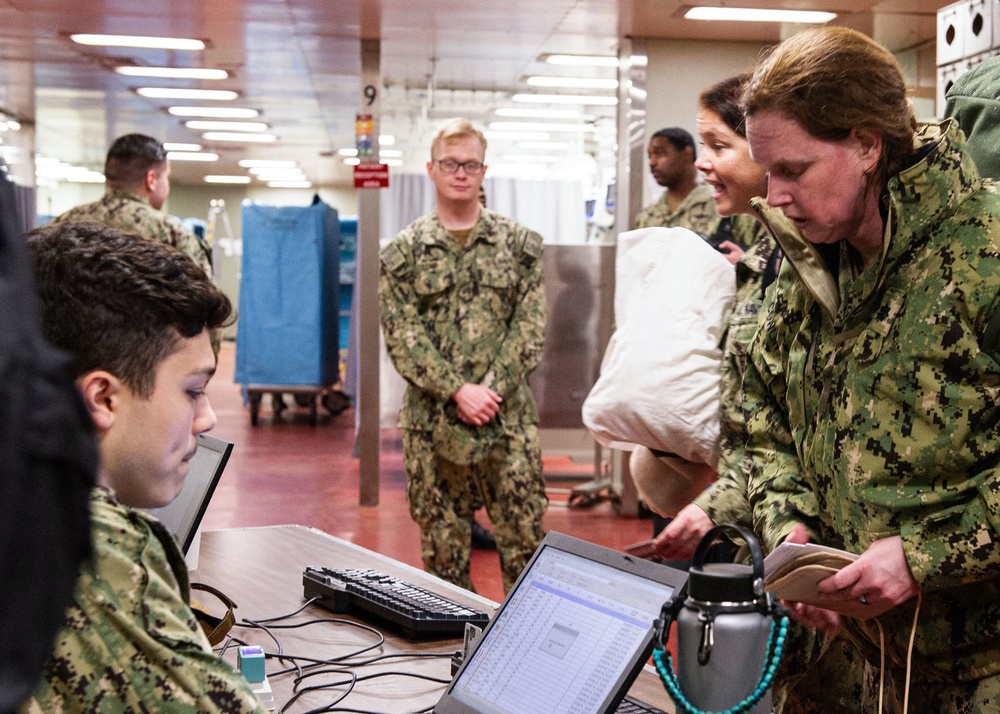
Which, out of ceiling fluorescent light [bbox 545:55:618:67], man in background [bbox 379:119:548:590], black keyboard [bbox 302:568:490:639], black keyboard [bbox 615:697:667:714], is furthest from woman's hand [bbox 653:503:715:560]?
ceiling fluorescent light [bbox 545:55:618:67]

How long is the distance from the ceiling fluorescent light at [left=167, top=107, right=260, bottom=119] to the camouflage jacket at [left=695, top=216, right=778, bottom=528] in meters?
10.4

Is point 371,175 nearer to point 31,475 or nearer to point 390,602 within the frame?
point 390,602

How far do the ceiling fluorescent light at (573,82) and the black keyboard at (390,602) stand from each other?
7650mm

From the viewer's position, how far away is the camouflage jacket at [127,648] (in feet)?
3.24

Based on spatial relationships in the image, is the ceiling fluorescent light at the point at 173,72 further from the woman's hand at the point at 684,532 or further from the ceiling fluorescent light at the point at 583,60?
the woman's hand at the point at 684,532

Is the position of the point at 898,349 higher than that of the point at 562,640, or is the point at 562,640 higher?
the point at 898,349

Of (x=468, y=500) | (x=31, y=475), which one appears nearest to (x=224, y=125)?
(x=468, y=500)

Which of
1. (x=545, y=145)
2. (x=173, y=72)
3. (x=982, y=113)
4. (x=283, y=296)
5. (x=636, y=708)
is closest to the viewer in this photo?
(x=636, y=708)

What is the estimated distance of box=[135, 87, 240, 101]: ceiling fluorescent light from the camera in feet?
34.5

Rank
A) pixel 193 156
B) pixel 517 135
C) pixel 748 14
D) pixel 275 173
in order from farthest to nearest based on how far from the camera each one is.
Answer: pixel 275 173, pixel 193 156, pixel 517 135, pixel 748 14

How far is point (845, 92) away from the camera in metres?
1.57

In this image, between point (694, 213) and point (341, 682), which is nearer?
point (341, 682)

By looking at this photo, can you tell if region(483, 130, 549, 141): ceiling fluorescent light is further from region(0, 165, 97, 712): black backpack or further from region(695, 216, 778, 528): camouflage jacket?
region(0, 165, 97, 712): black backpack

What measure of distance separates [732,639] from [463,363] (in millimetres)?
2967
